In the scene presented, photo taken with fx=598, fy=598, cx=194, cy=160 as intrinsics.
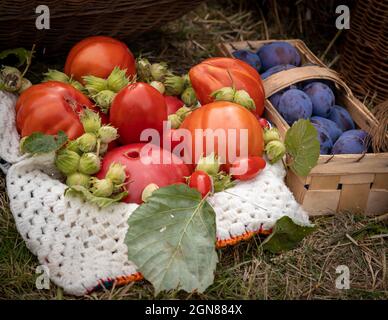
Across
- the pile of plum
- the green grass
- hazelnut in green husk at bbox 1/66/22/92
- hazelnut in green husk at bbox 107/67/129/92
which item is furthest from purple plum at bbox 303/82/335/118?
hazelnut in green husk at bbox 1/66/22/92

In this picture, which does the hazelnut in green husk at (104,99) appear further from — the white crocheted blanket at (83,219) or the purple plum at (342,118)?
the purple plum at (342,118)

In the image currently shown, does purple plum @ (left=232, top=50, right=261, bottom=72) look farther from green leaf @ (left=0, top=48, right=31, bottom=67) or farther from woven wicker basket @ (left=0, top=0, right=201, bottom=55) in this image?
green leaf @ (left=0, top=48, right=31, bottom=67)

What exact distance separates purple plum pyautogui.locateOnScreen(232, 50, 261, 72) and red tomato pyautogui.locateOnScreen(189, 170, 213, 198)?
0.71 meters

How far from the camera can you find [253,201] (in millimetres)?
1393

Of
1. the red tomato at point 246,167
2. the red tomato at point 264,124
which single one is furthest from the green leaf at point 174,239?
the red tomato at point 264,124

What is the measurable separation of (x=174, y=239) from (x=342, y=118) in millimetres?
723

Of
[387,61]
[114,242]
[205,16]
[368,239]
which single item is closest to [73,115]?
[114,242]

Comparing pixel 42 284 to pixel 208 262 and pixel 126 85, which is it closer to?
pixel 208 262

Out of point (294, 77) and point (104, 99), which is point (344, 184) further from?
point (104, 99)

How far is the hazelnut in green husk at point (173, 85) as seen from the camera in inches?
68.4

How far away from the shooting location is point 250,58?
196 cm

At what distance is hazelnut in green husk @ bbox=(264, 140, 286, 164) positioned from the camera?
1.50m

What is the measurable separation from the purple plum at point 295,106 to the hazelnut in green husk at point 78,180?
64 cm

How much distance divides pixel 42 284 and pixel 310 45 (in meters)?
1.60
